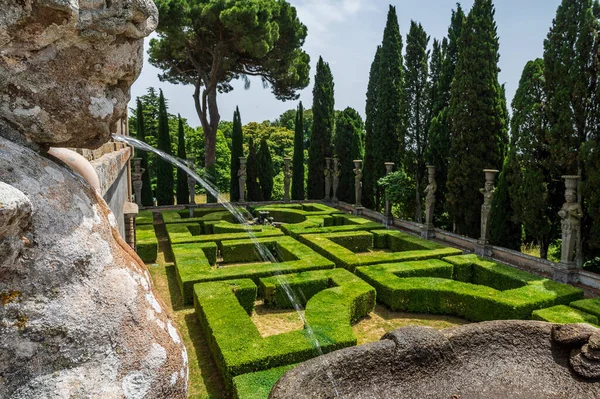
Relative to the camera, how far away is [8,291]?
2.74ft

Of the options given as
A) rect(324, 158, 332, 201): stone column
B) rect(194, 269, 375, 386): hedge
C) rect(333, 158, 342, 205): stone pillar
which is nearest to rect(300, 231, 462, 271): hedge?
rect(194, 269, 375, 386): hedge

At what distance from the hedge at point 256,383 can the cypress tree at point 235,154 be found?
1987cm

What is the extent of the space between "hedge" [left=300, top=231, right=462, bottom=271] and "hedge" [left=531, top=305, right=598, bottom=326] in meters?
4.02

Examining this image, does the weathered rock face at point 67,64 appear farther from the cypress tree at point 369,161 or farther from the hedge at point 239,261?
the cypress tree at point 369,161

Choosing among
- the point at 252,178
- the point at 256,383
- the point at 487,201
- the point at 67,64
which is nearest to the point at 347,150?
the point at 252,178

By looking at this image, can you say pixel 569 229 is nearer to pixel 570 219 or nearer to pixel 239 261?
pixel 570 219

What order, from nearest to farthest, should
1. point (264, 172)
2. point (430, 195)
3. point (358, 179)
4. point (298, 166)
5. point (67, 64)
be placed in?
point (67, 64), point (430, 195), point (358, 179), point (264, 172), point (298, 166)

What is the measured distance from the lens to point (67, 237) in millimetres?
928

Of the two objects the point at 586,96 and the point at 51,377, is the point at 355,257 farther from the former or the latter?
the point at 51,377

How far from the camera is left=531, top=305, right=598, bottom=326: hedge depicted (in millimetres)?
7711

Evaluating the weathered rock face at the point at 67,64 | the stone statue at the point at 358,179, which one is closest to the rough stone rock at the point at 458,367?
the weathered rock face at the point at 67,64

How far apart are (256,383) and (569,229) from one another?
9.26m

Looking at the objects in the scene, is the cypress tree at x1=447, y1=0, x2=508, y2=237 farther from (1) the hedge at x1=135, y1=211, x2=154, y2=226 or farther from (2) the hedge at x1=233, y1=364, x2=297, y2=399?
(1) the hedge at x1=135, y1=211, x2=154, y2=226

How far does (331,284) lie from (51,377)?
30.6 ft
